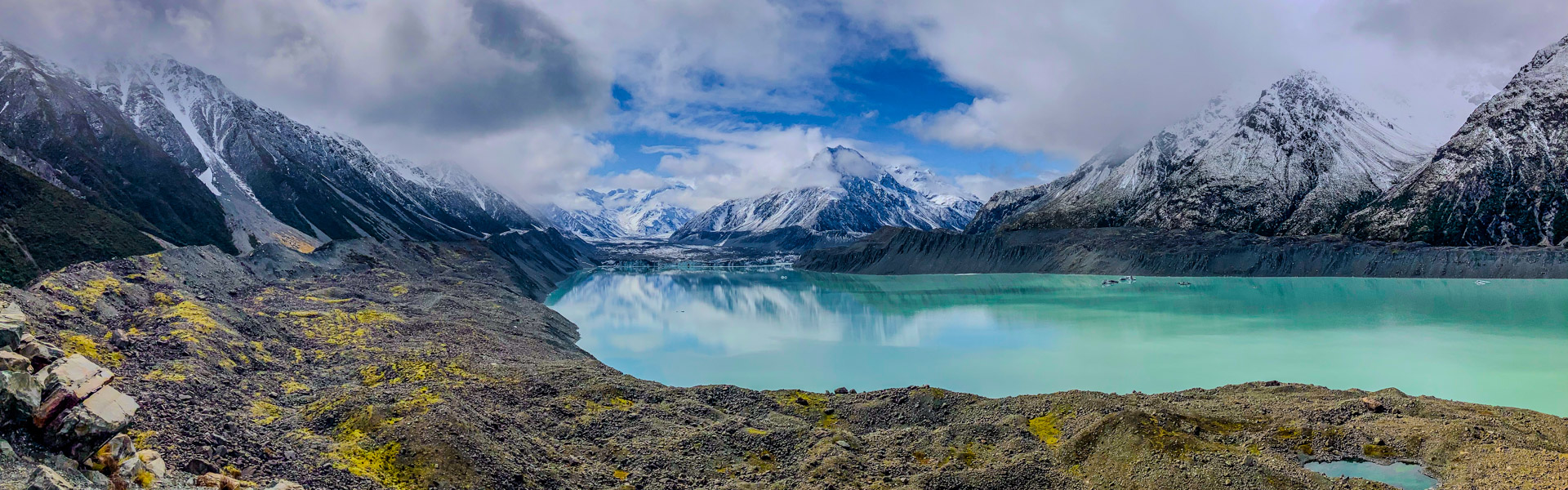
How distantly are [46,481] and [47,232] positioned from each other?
2278 inches

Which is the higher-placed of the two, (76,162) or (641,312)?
(76,162)

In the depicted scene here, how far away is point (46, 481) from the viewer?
36.1 ft

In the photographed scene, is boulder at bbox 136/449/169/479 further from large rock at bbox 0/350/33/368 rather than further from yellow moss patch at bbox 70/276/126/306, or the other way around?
yellow moss patch at bbox 70/276/126/306

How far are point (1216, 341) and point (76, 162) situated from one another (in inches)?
4646

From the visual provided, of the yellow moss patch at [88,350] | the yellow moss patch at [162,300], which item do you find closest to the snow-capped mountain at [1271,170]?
the yellow moss patch at [162,300]

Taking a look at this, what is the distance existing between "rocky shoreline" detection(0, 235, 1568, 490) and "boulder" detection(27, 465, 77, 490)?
0.17 metres

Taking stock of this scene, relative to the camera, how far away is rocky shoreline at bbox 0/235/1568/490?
16.9m

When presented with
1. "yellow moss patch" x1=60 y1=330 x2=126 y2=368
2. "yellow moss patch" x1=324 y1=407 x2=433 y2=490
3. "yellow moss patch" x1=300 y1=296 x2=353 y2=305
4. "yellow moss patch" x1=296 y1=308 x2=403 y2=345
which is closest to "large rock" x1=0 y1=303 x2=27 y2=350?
"yellow moss patch" x1=60 y1=330 x2=126 y2=368

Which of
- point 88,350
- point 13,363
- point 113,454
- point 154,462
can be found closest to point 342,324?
point 88,350

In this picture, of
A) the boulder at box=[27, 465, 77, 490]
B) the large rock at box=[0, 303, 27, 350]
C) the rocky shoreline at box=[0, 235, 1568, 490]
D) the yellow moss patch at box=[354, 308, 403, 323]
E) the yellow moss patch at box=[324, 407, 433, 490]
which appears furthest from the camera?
the yellow moss patch at box=[354, 308, 403, 323]

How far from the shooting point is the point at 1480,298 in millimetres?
74750

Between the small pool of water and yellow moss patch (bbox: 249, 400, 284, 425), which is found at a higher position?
the small pool of water

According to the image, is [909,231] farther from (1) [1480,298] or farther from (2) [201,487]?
(2) [201,487]

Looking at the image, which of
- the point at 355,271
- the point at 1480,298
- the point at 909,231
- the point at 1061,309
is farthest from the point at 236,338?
the point at 909,231
